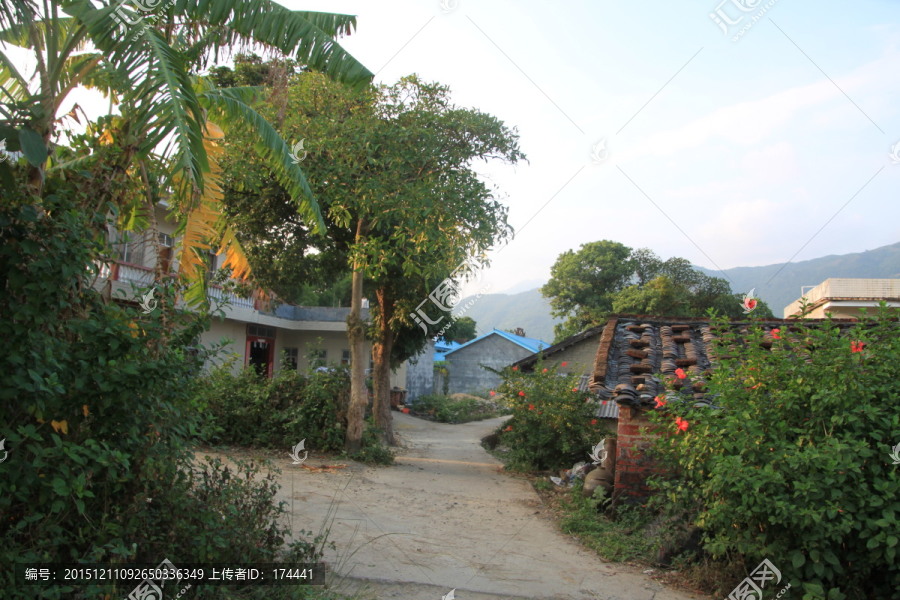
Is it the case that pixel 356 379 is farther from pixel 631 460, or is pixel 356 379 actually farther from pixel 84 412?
pixel 84 412

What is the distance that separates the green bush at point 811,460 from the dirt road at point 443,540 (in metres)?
1.20

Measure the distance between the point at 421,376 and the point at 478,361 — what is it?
8.59 m

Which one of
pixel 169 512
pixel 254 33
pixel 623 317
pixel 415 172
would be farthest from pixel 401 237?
pixel 169 512

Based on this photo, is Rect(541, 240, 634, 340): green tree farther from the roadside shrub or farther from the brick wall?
the brick wall

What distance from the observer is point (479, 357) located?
4288 cm

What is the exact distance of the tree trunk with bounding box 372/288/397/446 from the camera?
15945 millimetres

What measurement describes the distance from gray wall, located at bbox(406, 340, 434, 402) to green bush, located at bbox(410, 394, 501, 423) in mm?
1536

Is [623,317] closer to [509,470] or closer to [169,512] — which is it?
[509,470]

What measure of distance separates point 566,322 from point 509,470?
26.7 m

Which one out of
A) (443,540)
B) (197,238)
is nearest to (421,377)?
(443,540)

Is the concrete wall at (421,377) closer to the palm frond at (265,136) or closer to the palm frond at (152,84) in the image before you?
the palm frond at (265,136)

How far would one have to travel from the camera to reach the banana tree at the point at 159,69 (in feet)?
12.8

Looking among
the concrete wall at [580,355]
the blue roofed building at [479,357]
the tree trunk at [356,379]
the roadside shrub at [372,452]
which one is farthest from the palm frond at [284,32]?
the blue roofed building at [479,357]

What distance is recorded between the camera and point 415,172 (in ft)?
38.3
